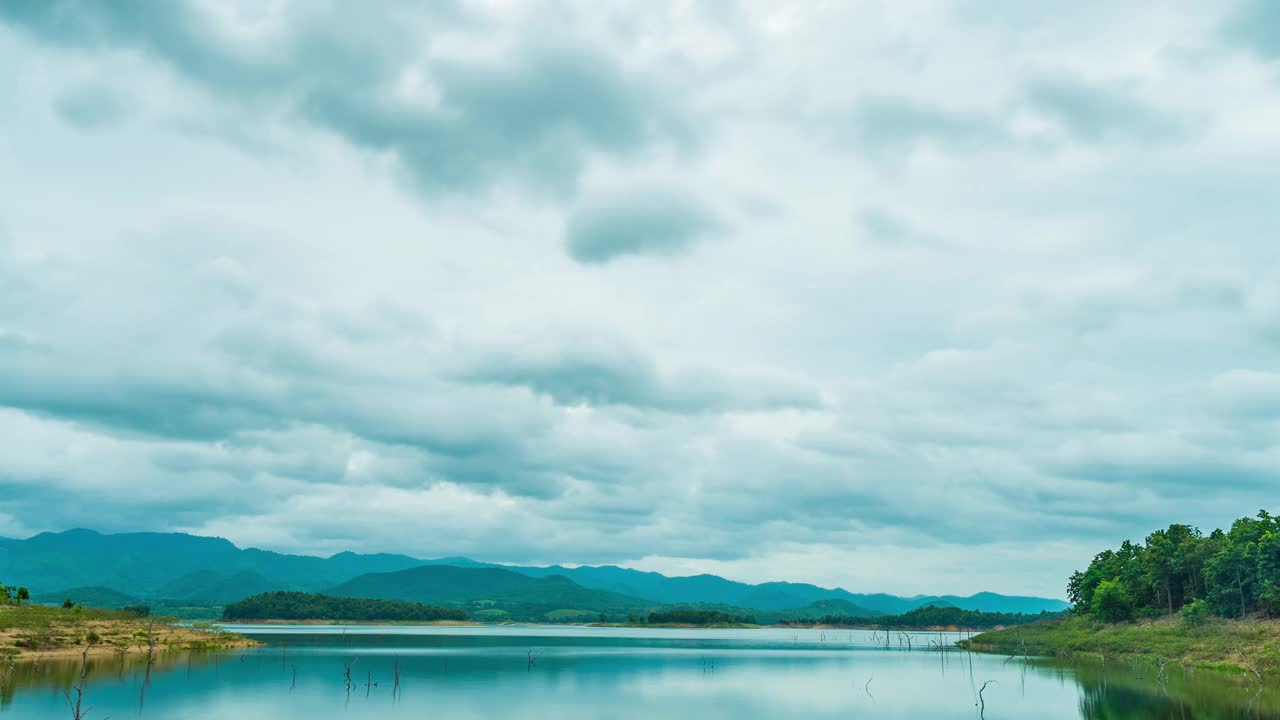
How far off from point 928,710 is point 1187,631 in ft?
179

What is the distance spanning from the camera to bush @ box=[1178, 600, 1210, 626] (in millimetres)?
95500

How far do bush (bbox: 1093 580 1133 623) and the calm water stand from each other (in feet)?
90.2

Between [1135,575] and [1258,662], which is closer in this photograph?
[1258,662]

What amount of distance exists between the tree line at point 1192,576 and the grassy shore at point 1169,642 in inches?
99.1

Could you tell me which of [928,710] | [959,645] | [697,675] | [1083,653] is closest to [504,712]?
[928,710]

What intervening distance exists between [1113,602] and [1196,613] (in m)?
23.3

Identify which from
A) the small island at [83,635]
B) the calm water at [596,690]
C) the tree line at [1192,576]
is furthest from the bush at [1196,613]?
the small island at [83,635]

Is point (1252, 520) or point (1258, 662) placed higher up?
point (1252, 520)

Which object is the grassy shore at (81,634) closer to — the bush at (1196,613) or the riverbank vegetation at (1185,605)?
the riverbank vegetation at (1185,605)

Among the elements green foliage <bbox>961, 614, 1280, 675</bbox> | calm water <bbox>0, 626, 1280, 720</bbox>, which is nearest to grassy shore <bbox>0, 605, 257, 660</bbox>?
calm water <bbox>0, 626, 1280, 720</bbox>

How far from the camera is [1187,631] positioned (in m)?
94.8

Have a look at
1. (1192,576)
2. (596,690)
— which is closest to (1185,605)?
(1192,576)

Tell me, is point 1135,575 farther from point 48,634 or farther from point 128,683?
point 48,634

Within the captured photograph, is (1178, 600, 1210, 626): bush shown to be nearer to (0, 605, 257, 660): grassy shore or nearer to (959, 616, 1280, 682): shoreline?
(959, 616, 1280, 682): shoreline
